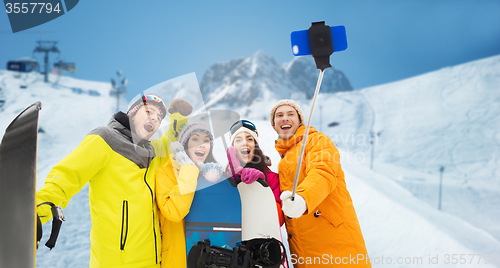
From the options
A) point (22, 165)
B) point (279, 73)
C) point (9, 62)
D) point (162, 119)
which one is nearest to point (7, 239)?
point (22, 165)

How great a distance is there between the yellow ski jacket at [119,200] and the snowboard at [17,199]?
288 mm

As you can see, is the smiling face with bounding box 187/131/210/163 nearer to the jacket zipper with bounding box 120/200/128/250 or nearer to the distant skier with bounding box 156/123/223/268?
the distant skier with bounding box 156/123/223/268

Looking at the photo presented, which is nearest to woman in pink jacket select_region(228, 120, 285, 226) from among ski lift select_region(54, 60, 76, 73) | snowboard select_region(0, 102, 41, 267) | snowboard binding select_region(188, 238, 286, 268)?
snowboard binding select_region(188, 238, 286, 268)

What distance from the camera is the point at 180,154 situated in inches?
65.1

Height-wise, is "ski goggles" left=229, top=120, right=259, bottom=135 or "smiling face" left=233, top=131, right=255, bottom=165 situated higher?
"ski goggles" left=229, top=120, right=259, bottom=135

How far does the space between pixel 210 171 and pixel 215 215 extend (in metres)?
0.27

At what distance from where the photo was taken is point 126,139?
1.63 meters

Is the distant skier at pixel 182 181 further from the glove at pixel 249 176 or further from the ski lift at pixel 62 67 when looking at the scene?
the ski lift at pixel 62 67

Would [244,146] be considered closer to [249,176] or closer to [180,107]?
[249,176]

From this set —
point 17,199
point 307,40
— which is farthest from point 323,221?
point 17,199

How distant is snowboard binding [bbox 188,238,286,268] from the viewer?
134cm

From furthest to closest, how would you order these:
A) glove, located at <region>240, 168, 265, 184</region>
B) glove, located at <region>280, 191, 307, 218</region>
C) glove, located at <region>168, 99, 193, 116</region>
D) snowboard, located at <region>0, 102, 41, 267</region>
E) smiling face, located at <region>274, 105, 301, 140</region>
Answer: glove, located at <region>168, 99, 193, 116</region>, smiling face, located at <region>274, 105, 301, 140</region>, glove, located at <region>240, 168, 265, 184</region>, glove, located at <region>280, 191, 307, 218</region>, snowboard, located at <region>0, 102, 41, 267</region>

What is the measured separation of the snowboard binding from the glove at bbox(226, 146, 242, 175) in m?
0.41

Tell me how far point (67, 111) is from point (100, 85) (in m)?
8.50
